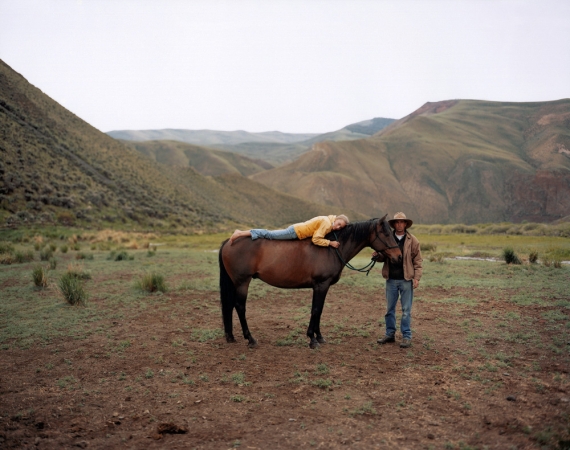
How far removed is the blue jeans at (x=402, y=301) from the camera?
24.0ft

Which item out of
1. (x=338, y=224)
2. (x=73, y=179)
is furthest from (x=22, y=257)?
(x=73, y=179)

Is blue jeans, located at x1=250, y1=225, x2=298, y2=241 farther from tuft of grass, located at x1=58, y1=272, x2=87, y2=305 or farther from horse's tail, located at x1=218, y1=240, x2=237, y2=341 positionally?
tuft of grass, located at x1=58, y1=272, x2=87, y2=305

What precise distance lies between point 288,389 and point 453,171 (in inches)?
3932

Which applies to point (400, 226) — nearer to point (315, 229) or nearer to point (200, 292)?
point (315, 229)

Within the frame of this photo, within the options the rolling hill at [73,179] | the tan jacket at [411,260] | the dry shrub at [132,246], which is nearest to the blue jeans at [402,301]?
the tan jacket at [411,260]

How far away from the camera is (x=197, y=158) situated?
445 feet

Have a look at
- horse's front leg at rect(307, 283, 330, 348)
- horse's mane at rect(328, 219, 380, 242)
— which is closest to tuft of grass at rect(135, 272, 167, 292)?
horse's front leg at rect(307, 283, 330, 348)

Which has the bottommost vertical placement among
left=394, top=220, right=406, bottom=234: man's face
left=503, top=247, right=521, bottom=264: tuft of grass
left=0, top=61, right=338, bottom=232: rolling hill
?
left=503, top=247, right=521, bottom=264: tuft of grass

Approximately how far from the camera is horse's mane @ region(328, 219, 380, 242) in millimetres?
7461

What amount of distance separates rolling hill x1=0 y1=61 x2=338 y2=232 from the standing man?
28317 millimetres

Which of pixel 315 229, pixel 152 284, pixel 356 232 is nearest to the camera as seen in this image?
pixel 315 229

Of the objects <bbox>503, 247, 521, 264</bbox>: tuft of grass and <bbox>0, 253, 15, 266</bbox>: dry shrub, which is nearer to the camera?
<bbox>503, 247, 521, 264</bbox>: tuft of grass

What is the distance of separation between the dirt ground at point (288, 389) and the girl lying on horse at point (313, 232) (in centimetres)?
195

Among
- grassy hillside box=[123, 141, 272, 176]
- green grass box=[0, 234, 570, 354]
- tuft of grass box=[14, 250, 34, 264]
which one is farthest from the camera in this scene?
grassy hillside box=[123, 141, 272, 176]
